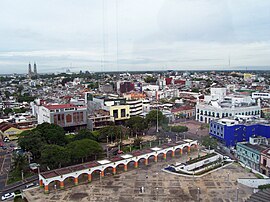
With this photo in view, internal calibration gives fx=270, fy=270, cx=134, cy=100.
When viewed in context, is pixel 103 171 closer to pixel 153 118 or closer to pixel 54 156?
pixel 54 156

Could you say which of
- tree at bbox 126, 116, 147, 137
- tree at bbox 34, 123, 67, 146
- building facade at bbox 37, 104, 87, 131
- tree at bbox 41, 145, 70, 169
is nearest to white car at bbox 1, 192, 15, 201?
tree at bbox 41, 145, 70, 169

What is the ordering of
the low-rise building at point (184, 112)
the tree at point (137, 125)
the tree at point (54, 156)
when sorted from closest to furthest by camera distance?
the tree at point (54, 156) → the tree at point (137, 125) → the low-rise building at point (184, 112)

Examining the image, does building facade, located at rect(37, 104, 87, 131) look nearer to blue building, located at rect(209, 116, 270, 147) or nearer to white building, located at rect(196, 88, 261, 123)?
blue building, located at rect(209, 116, 270, 147)

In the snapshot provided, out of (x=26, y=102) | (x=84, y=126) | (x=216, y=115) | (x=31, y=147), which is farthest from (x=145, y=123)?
(x=26, y=102)

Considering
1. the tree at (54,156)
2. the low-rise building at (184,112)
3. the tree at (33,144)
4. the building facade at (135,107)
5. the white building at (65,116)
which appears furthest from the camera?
the low-rise building at (184,112)

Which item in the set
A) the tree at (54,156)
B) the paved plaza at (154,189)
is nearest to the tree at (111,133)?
the tree at (54,156)

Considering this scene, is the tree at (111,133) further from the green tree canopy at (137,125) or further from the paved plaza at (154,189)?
the paved plaza at (154,189)

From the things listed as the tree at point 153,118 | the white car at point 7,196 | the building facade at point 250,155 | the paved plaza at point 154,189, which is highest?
the tree at point 153,118
